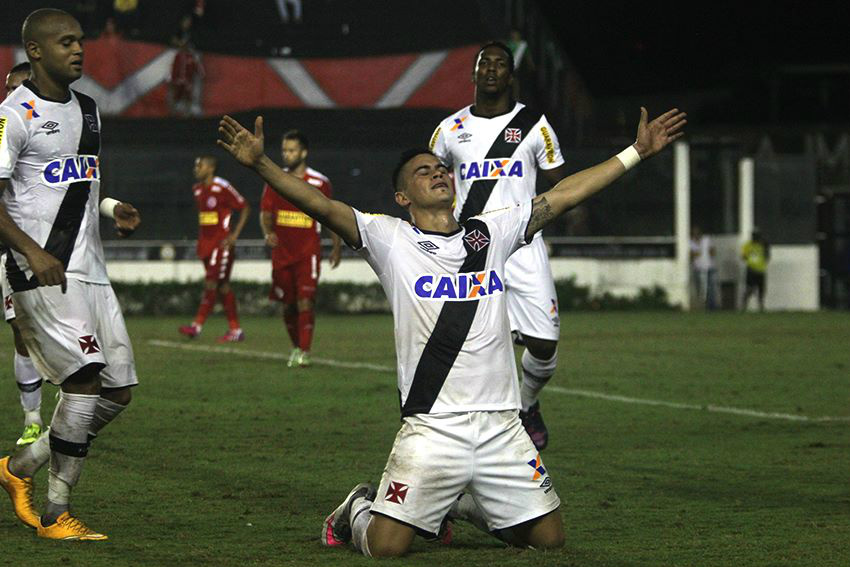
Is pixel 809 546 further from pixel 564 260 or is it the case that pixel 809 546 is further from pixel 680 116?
pixel 564 260

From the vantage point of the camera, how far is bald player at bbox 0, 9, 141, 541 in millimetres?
6934

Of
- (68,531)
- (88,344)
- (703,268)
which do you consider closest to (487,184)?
(88,344)

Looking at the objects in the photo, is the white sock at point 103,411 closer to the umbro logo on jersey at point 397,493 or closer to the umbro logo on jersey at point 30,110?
the umbro logo on jersey at point 30,110

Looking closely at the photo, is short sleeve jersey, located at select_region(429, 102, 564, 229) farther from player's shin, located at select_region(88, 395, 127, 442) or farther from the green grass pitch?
player's shin, located at select_region(88, 395, 127, 442)

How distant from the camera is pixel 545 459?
31.7 ft

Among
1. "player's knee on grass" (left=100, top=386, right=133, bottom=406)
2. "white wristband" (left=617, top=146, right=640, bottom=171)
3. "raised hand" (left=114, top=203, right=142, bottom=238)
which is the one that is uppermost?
"white wristband" (left=617, top=146, right=640, bottom=171)

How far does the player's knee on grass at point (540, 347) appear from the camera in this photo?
10023 millimetres

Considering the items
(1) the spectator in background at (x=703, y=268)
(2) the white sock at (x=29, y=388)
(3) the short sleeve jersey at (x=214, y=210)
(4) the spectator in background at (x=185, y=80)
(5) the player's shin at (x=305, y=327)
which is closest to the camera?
(2) the white sock at (x=29, y=388)

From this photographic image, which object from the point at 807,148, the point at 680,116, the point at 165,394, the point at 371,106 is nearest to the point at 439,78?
the point at 371,106

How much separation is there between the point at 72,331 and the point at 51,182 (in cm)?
71

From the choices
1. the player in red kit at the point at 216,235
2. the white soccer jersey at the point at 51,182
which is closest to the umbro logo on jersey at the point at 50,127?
the white soccer jersey at the point at 51,182

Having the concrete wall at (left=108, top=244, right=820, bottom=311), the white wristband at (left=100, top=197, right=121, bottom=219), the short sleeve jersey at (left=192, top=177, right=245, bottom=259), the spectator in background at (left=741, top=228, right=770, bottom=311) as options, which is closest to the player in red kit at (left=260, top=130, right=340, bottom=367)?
the short sleeve jersey at (left=192, top=177, right=245, bottom=259)

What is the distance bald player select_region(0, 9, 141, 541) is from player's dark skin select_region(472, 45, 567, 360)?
3.31 m

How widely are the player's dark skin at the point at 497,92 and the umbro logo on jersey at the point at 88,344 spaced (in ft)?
12.2
